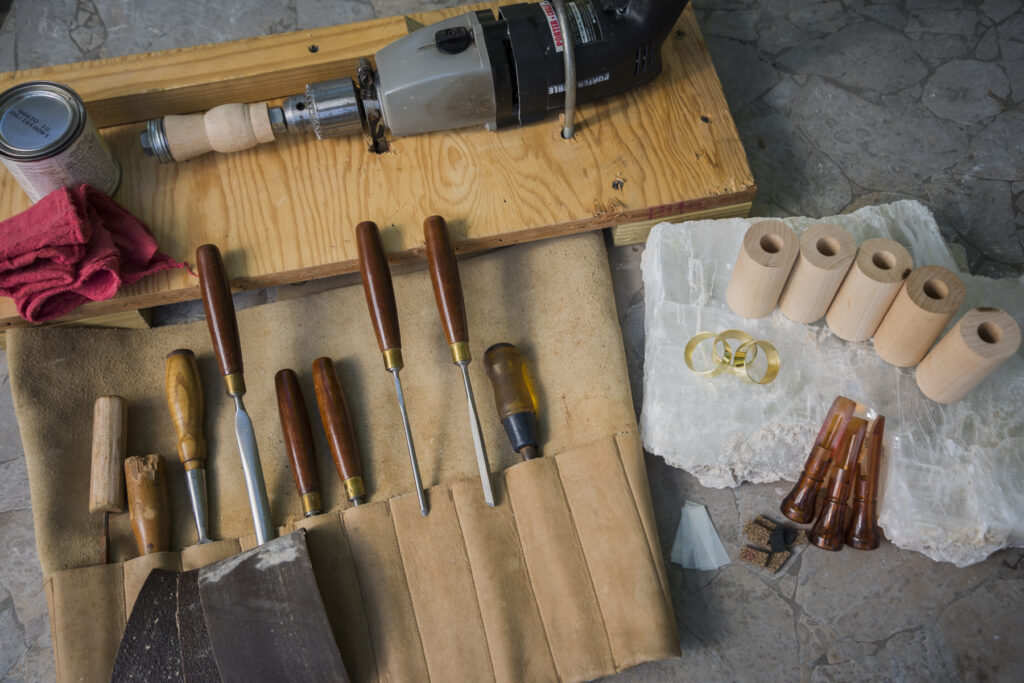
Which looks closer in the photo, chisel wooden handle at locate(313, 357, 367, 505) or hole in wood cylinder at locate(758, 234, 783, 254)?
hole in wood cylinder at locate(758, 234, 783, 254)

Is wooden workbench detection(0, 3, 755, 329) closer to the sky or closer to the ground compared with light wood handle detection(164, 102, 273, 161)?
closer to the ground

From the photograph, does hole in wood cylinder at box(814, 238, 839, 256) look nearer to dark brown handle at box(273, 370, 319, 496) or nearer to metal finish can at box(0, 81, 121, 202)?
dark brown handle at box(273, 370, 319, 496)

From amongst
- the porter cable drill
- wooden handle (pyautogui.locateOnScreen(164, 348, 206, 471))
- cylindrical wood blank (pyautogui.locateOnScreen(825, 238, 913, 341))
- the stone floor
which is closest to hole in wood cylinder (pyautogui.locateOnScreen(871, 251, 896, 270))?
cylindrical wood blank (pyautogui.locateOnScreen(825, 238, 913, 341))

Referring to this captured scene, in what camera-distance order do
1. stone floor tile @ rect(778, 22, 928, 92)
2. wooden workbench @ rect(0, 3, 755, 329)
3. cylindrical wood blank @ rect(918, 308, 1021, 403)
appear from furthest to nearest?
stone floor tile @ rect(778, 22, 928, 92), wooden workbench @ rect(0, 3, 755, 329), cylindrical wood blank @ rect(918, 308, 1021, 403)

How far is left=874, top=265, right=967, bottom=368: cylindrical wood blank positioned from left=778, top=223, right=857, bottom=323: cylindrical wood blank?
0.35 feet

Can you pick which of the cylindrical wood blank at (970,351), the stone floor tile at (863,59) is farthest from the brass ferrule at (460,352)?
the stone floor tile at (863,59)

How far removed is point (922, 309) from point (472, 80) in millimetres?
915

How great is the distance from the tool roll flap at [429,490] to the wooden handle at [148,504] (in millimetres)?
33

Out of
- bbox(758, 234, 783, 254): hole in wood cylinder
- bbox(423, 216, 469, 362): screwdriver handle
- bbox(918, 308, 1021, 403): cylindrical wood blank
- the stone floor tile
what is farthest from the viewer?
the stone floor tile

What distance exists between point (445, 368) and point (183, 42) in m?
1.19

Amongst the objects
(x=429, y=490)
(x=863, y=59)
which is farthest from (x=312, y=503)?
(x=863, y=59)

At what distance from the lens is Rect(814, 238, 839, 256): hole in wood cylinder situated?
1.35 meters

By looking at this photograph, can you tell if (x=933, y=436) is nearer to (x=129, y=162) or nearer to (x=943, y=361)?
(x=943, y=361)

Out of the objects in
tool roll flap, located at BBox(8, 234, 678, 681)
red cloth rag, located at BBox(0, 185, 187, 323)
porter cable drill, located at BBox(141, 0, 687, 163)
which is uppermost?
porter cable drill, located at BBox(141, 0, 687, 163)
